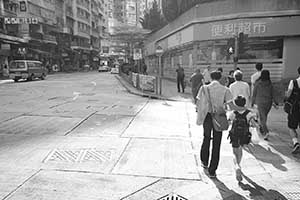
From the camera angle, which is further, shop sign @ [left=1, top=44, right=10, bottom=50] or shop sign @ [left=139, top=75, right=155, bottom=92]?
shop sign @ [left=1, top=44, right=10, bottom=50]

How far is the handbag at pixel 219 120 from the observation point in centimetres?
419

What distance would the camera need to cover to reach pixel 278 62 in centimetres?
1784

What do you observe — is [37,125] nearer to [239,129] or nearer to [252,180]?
[239,129]

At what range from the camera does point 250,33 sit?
1816 centimetres

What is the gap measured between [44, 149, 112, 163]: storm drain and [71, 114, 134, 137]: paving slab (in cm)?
126

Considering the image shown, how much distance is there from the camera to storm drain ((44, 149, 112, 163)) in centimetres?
504

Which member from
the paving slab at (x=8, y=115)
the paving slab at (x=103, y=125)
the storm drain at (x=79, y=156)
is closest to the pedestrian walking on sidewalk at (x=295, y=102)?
the storm drain at (x=79, y=156)

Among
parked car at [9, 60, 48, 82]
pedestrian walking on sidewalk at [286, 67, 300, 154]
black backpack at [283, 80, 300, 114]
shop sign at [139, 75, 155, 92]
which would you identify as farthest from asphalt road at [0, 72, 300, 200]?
parked car at [9, 60, 48, 82]

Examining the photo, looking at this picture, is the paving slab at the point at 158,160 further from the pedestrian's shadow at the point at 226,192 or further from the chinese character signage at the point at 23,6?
the chinese character signage at the point at 23,6

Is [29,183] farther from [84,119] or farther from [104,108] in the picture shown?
[104,108]

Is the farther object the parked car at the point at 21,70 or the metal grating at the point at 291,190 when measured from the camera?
the parked car at the point at 21,70

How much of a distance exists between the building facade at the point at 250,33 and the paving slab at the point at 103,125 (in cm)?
1182

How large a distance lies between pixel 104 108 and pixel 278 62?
12.7m

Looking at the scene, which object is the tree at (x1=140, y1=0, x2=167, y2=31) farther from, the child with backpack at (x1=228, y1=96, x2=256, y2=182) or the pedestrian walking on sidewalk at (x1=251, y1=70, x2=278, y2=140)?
the child with backpack at (x1=228, y1=96, x2=256, y2=182)
